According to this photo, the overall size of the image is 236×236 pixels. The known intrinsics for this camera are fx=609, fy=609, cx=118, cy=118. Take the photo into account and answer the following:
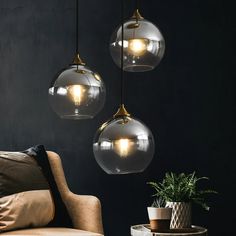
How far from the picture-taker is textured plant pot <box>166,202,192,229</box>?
3566mm

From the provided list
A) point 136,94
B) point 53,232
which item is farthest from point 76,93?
point 136,94

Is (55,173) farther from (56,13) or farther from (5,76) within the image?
(56,13)

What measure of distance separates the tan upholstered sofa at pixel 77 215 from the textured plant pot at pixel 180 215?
1.45 ft

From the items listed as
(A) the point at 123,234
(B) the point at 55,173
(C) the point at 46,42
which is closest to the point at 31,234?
(B) the point at 55,173

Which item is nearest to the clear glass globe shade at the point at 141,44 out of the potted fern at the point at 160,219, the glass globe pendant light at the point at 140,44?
the glass globe pendant light at the point at 140,44

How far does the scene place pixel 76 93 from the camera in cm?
208

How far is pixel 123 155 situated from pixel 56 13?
117 inches

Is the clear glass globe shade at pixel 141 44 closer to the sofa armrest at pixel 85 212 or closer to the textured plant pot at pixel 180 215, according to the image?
the textured plant pot at pixel 180 215

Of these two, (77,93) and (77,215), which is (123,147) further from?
(77,215)

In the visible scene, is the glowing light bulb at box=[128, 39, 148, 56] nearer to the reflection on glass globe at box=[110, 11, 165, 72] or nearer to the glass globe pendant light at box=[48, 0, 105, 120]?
the reflection on glass globe at box=[110, 11, 165, 72]

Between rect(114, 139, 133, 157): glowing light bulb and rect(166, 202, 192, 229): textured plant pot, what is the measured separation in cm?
175

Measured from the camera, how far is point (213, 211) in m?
4.28

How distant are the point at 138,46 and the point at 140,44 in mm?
11

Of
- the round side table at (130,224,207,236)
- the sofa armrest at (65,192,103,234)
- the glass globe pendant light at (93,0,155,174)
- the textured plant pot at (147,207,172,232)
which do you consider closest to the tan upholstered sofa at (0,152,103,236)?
the sofa armrest at (65,192,103,234)
